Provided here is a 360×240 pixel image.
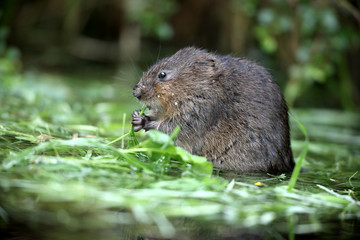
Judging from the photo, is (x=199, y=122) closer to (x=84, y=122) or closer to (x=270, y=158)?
(x=270, y=158)

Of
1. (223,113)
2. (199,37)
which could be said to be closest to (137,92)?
(223,113)

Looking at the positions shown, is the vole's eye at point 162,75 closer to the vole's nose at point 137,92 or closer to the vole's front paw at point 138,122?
the vole's nose at point 137,92

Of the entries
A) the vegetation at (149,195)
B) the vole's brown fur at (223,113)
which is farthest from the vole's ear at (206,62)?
the vegetation at (149,195)

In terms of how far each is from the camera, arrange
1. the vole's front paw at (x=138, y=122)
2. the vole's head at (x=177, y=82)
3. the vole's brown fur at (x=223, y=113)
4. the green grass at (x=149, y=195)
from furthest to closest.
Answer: the vole's head at (x=177, y=82)
the vole's front paw at (x=138, y=122)
the vole's brown fur at (x=223, y=113)
the green grass at (x=149, y=195)

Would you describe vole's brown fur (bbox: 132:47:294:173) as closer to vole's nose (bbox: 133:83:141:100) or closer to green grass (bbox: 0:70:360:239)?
vole's nose (bbox: 133:83:141:100)

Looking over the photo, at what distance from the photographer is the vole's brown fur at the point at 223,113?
4176 millimetres

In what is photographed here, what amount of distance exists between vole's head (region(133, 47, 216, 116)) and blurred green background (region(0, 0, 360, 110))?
30cm

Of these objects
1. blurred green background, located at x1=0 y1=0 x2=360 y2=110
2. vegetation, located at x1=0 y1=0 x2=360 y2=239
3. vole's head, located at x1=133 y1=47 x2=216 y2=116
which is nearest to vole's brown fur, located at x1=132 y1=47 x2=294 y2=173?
vole's head, located at x1=133 y1=47 x2=216 y2=116

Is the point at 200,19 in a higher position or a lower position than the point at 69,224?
higher

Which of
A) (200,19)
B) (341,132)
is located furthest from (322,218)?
(200,19)

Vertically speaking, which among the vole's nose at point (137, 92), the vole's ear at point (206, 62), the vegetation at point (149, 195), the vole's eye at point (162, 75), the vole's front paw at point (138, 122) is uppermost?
the vole's ear at point (206, 62)

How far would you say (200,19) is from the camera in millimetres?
14078

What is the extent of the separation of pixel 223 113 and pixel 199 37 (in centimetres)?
1006

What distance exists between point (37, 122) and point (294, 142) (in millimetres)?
3421
